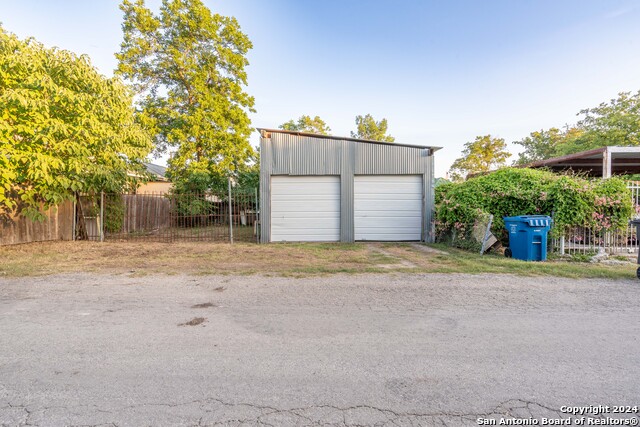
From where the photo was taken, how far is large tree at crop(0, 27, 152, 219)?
23.8 ft

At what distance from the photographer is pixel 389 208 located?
1166 cm

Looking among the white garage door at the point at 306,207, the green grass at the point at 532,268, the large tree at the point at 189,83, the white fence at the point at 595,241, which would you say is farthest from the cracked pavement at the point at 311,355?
the large tree at the point at 189,83

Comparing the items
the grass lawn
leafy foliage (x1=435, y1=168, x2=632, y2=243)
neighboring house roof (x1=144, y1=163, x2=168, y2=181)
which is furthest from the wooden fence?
leafy foliage (x1=435, y1=168, x2=632, y2=243)

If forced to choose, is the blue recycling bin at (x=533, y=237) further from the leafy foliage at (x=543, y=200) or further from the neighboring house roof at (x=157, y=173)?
the neighboring house roof at (x=157, y=173)

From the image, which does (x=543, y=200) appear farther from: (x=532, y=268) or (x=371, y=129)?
(x=371, y=129)

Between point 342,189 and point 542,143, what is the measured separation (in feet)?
79.8

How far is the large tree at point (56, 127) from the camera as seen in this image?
725 cm

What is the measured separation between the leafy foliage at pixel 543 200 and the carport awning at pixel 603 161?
2.06 metres

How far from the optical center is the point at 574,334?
3.29 meters

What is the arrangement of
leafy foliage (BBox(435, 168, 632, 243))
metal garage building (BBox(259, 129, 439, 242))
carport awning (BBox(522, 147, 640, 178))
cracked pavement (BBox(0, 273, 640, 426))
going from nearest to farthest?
cracked pavement (BBox(0, 273, 640, 426)), leafy foliage (BBox(435, 168, 632, 243)), carport awning (BBox(522, 147, 640, 178)), metal garage building (BBox(259, 129, 439, 242))

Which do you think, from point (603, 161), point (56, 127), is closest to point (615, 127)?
point (603, 161)

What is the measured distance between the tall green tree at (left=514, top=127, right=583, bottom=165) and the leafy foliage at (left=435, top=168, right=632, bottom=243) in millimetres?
20085

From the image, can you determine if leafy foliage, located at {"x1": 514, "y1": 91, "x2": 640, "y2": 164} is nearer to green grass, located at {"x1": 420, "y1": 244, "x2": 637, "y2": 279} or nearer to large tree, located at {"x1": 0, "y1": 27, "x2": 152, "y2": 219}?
green grass, located at {"x1": 420, "y1": 244, "x2": 637, "y2": 279}

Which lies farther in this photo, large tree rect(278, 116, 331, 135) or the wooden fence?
large tree rect(278, 116, 331, 135)
